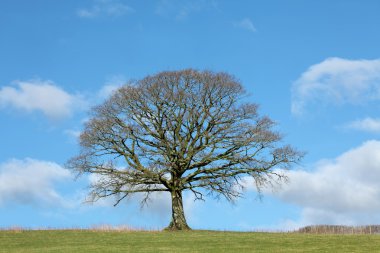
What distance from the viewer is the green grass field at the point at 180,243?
88.7 ft

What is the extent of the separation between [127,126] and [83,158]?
4138 mm

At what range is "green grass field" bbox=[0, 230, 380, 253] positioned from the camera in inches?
1064

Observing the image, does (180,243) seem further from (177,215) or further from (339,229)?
(339,229)

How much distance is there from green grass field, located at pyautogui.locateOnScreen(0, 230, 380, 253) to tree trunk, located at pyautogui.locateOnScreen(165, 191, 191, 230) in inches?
247

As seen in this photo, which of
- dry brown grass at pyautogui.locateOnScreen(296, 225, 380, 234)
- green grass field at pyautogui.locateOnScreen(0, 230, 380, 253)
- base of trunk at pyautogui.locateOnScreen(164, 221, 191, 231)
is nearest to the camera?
green grass field at pyautogui.locateOnScreen(0, 230, 380, 253)

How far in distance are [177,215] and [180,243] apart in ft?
37.8

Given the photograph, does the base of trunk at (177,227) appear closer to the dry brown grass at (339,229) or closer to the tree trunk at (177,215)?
the tree trunk at (177,215)

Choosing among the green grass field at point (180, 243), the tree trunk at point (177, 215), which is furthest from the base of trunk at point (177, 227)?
the green grass field at point (180, 243)

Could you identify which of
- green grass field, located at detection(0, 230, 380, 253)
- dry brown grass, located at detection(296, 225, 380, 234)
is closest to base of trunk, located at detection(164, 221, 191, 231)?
green grass field, located at detection(0, 230, 380, 253)

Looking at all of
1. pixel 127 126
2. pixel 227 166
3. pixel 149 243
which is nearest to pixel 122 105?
pixel 127 126

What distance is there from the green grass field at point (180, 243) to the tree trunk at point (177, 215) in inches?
247

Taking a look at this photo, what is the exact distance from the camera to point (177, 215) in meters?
41.8

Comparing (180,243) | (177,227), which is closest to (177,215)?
(177,227)

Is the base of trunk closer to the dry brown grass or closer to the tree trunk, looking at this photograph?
the tree trunk
